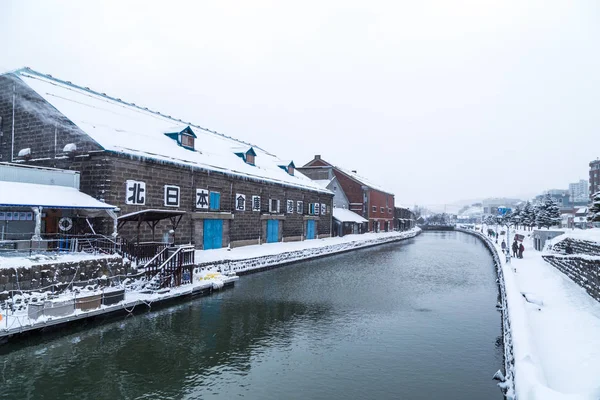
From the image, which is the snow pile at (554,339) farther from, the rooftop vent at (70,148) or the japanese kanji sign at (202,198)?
the rooftop vent at (70,148)

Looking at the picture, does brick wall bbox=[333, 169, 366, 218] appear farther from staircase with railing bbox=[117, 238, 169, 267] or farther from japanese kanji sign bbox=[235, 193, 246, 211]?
staircase with railing bbox=[117, 238, 169, 267]

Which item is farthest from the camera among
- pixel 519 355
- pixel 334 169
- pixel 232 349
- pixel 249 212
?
pixel 334 169

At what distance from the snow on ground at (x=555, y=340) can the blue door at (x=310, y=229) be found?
1270 inches

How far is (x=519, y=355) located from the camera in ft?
31.7

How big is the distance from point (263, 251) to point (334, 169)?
39361 mm

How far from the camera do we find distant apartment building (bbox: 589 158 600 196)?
120m

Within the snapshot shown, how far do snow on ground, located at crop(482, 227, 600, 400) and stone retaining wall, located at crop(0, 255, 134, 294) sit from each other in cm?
1647

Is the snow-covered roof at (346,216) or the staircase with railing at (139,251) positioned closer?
the staircase with railing at (139,251)

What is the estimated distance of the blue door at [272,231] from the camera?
142 feet

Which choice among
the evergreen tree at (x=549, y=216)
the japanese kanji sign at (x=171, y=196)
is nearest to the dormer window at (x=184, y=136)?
the japanese kanji sign at (x=171, y=196)

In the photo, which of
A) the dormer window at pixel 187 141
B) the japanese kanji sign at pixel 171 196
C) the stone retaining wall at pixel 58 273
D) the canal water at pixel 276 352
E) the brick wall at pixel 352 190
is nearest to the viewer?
the canal water at pixel 276 352

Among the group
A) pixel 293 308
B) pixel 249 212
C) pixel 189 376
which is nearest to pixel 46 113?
pixel 249 212

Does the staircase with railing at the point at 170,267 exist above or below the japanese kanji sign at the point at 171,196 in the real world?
below

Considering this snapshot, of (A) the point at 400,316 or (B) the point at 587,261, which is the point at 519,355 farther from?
(B) the point at 587,261
